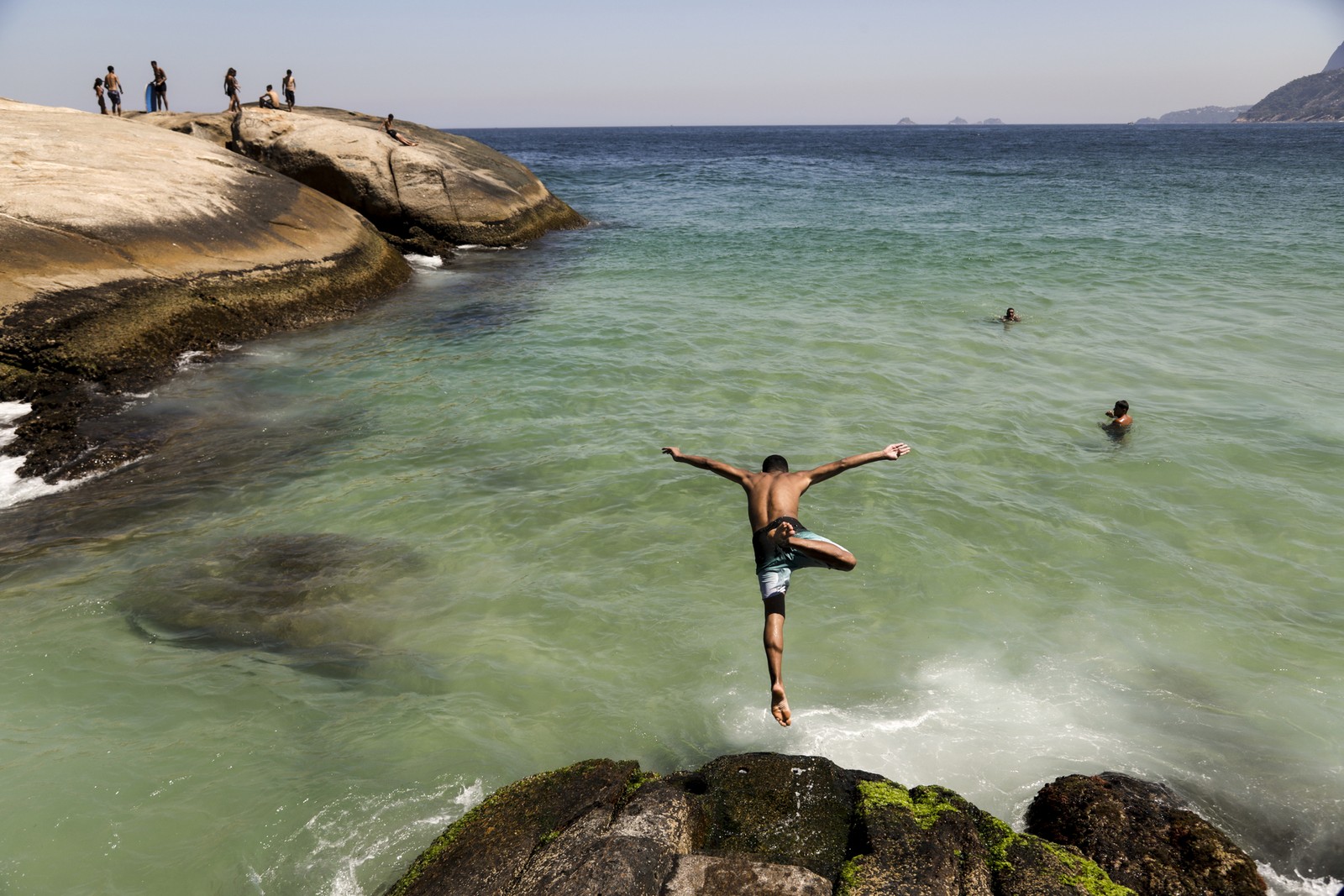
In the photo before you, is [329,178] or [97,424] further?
[329,178]

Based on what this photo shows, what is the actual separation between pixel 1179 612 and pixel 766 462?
4781 millimetres

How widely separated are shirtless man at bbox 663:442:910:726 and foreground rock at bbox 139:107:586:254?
1987 centimetres

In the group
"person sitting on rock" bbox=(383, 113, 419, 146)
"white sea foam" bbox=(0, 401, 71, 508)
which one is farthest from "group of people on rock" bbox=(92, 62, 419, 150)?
"white sea foam" bbox=(0, 401, 71, 508)

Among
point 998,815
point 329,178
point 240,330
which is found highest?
point 329,178

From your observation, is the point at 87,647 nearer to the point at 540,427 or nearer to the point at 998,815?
the point at 540,427

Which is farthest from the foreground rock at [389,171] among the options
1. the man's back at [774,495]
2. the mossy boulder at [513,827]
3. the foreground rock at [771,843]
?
the foreground rock at [771,843]

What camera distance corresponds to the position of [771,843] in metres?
4.44

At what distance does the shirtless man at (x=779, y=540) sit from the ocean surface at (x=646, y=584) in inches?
54.3

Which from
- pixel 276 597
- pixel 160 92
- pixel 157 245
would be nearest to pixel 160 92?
pixel 160 92

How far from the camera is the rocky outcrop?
4566mm

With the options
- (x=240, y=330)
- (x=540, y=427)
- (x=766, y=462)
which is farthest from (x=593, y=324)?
(x=766, y=462)

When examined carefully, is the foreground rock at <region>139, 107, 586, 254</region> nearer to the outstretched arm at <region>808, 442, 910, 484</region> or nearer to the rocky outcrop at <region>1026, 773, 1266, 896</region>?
the outstretched arm at <region>808, 442, 910, 484</region>

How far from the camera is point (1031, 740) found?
662 cm

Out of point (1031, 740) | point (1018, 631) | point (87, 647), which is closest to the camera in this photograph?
point (1031, 740)
